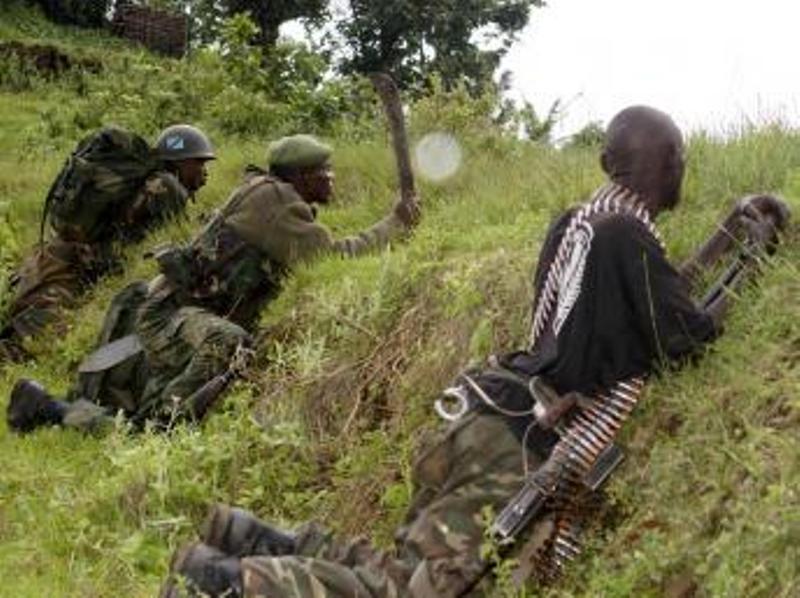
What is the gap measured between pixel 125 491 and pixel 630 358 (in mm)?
2838

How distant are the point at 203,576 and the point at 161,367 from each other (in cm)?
358

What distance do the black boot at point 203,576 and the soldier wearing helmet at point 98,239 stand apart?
5.86 metres

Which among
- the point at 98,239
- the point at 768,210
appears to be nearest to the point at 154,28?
the point at 98,239

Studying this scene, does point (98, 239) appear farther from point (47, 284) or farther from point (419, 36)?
point (419, 36)

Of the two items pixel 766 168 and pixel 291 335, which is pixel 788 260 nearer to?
pixel 766 168

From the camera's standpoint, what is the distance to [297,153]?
816 centimetres

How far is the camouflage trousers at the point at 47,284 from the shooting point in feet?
Answer: 33.5

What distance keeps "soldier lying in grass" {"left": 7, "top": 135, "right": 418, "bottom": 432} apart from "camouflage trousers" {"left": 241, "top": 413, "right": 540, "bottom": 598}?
9.77ft

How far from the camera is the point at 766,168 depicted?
19.6 ft

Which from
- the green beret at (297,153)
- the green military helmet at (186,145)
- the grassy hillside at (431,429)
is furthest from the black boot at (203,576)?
the green military helmet at (186,145)

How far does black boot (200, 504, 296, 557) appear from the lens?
4.79 m

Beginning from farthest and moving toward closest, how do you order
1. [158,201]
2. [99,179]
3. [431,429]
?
1. [158,201]
2. [99,179]
3. [431,429]

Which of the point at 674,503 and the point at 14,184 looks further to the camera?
the point at 14,184

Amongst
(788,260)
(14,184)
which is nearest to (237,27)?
(14,184)
